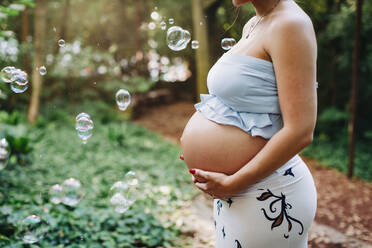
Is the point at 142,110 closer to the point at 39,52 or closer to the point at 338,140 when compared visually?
the point at 39,52

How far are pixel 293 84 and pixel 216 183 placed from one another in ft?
1.55

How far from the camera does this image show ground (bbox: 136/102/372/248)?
3492mm

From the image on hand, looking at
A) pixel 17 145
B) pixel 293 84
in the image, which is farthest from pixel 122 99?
pixel 17 145

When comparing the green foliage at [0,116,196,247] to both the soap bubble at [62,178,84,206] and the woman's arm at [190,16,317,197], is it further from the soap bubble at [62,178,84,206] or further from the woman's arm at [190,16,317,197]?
the woman's arm at [190,16,317,197]

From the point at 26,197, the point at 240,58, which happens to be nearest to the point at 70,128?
the point at 26,197

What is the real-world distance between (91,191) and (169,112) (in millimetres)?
10376

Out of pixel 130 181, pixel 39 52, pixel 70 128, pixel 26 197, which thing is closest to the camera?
pixel 130 181

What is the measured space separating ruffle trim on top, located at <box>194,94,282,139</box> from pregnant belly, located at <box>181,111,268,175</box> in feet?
0.07

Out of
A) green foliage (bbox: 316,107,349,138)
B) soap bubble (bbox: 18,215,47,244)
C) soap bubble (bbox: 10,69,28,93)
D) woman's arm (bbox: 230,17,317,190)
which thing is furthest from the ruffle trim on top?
green foliage (bbox: 316,107,349,138)

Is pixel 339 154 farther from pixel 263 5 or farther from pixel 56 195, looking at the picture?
pixel 263 5

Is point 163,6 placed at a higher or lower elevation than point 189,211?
higher

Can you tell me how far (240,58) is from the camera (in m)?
1.21

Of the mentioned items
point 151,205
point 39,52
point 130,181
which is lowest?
point 151,205

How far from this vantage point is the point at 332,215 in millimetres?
4777
